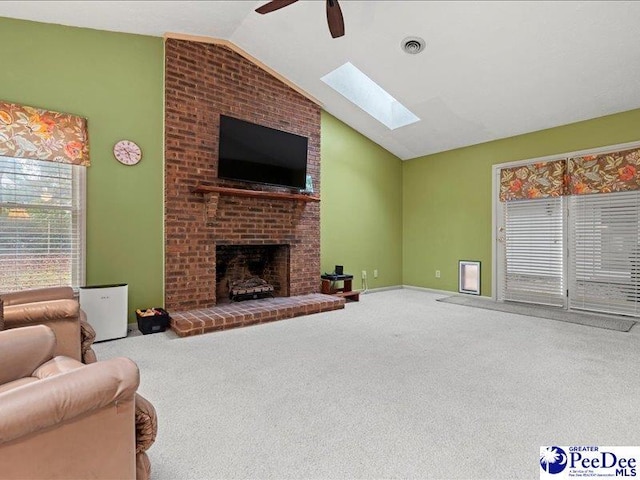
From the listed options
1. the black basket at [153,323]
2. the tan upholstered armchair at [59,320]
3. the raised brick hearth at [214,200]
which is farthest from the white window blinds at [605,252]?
the tan upholstered armchair at [59,320]

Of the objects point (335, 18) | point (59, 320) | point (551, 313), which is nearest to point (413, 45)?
point (335, 18)

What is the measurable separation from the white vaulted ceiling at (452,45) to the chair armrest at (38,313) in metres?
2.73

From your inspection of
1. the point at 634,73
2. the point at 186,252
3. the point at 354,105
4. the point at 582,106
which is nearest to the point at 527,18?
the point at 634,73

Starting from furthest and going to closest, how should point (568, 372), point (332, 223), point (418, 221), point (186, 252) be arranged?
point (418, 221) < point (332, 223) < point (186, 252) < point (568, 372)

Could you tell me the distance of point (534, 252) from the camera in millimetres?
4840

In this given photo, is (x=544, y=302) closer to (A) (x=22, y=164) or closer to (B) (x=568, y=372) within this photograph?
(B) (x=568, y=372)

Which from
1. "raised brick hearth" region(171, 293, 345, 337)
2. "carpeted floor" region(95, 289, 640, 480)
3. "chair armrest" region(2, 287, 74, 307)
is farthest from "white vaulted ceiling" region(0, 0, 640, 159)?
"raised brick hearth" region(171, 293, 345, 337)

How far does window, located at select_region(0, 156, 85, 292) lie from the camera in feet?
10.1

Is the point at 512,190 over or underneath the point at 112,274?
over

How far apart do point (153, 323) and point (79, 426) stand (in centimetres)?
270

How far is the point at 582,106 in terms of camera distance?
4141 millimetres

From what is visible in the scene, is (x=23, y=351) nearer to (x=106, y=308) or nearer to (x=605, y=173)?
(x=106, y=308)

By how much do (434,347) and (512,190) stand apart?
3130mm

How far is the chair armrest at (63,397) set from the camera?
2.94ft
